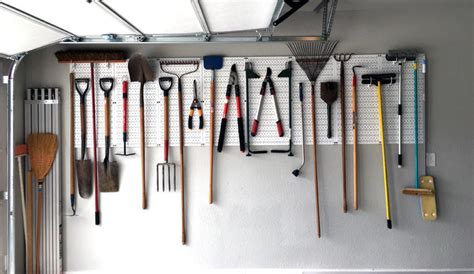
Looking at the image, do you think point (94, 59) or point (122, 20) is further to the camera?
point (94, 59)

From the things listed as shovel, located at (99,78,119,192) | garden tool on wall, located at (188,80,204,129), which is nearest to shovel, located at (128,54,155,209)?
shovel, located at (99,78,119,192)

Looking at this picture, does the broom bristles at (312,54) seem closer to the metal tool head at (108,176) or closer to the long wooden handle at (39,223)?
the metal tool head at (108,176)

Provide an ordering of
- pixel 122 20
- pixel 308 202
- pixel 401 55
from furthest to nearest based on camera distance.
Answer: pixel 308 202
pixel 401 55
pixel 122 20

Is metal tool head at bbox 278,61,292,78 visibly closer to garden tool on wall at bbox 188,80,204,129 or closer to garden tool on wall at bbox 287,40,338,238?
garden tool on wall at bbox 287,40,338,238

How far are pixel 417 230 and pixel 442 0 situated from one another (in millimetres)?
1909

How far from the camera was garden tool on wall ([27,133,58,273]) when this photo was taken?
257 cm

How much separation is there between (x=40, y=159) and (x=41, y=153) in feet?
0.17

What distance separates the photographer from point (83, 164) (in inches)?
102

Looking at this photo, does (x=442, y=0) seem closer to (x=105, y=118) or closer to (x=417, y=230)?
(x=417, y=230)

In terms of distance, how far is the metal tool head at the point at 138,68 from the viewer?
255 centimetres

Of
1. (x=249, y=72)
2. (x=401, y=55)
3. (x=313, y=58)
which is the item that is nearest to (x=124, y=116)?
(x=249, y=72)

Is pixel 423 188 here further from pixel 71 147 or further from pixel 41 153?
pixel 41 153

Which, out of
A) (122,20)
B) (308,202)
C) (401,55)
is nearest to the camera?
(122,20)

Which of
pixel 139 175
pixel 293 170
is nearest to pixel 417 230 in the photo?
pixel 293 170
